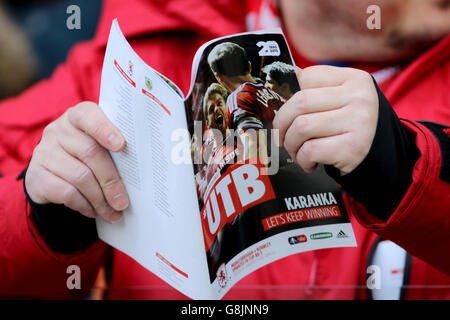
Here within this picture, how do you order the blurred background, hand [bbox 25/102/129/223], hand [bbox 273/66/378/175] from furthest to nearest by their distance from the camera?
the blurred background < hand [bbox 25/102/129/223] < hand [bbox 273/66/378/175]

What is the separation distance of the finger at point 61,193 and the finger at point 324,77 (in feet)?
1.09

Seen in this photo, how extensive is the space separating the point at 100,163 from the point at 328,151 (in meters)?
0.30

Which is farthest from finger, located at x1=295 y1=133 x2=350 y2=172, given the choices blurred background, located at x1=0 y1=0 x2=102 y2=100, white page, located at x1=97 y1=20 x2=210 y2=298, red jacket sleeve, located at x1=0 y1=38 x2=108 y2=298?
blurred background, located at x1=0 y1=0 x2=102 y2=100

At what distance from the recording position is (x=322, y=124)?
58cm

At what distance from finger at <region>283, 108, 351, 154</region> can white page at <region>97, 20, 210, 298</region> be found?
143 mm

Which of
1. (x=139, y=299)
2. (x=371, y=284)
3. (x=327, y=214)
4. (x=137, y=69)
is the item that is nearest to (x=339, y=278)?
(x=371, y=284)

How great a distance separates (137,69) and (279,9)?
348mm

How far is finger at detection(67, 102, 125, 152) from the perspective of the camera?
655 mm

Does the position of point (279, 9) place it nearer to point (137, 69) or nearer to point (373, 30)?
point (373, 30)

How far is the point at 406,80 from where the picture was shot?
75 cm

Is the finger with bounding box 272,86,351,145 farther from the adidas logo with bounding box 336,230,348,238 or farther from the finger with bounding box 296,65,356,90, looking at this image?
the adidas logo with bounding box 336,230,348,238

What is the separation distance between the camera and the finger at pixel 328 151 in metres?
0.57

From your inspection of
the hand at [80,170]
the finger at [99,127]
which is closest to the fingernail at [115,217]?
the hand at [80,170]

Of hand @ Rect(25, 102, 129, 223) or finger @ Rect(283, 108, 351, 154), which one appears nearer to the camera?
finger @ Rect(283, 108, 351, 154)
